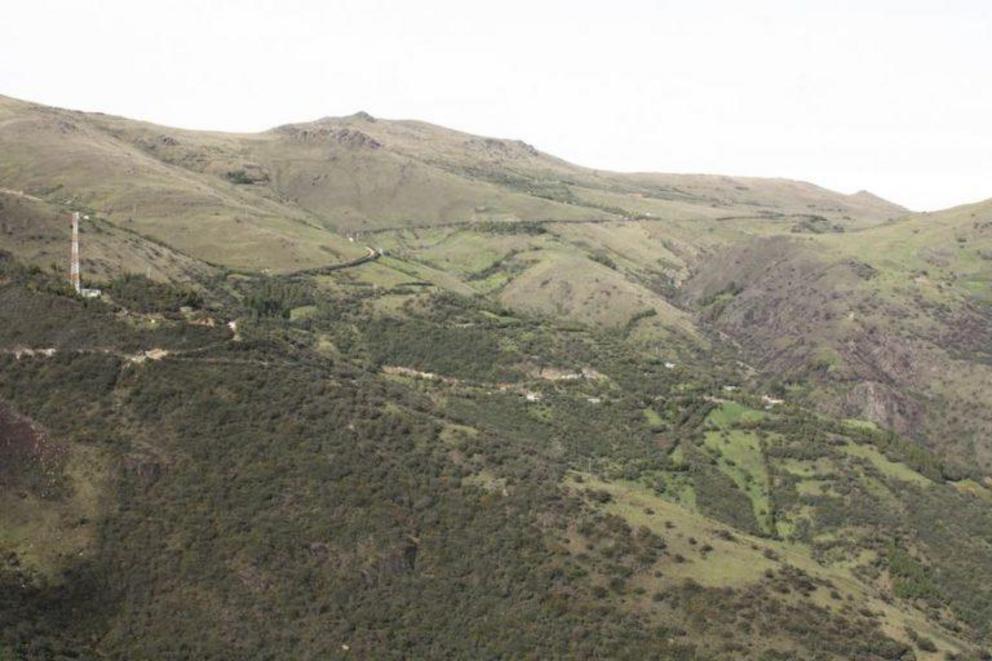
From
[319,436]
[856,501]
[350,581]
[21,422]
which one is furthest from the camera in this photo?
[856,501]

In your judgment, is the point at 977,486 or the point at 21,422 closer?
the point at 21,422

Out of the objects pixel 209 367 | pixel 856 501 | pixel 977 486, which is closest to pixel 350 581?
pixel 209 367

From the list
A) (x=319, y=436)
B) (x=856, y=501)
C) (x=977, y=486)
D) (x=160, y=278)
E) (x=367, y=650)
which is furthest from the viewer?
(x=160, y=278)

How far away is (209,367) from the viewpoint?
102812 mm

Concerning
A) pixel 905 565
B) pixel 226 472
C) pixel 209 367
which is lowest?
pixel 905 565

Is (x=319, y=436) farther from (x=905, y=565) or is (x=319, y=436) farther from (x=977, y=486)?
(x=977, y=486)

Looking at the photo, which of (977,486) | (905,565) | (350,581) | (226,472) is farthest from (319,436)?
(977,486)

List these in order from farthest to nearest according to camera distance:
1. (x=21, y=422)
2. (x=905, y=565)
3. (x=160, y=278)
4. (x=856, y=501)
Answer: (x=160, y=278), (x=856, y=501), (x=905, y=565), (x=21, y=422)

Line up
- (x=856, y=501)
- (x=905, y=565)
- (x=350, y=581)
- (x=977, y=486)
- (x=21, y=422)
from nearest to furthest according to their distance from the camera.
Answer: (x=350, y=581), (x=21, y=422), (x=905, y=565), (x=856, y=501), (x=977, y=486)

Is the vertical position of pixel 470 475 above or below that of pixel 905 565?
above

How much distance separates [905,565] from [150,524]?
330ft

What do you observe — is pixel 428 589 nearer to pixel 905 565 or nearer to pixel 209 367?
pixel 209 367

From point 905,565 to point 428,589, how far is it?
7837 cm

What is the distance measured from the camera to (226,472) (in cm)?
9138
